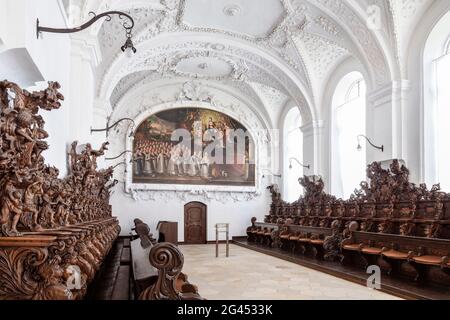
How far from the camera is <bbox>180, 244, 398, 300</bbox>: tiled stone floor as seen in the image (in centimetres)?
657

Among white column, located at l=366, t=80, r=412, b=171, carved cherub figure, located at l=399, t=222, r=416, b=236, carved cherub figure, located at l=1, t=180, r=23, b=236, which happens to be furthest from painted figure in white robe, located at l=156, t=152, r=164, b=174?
carved cherub figure, located at l=1, t=180, r=23, b=236

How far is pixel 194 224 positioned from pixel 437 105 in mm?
11071

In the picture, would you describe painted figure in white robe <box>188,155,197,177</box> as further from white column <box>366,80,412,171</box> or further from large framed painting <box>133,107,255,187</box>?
white column <box>366,80,412,171</box>

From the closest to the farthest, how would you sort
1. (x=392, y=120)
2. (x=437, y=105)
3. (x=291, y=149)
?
(x=437, y=105) < (x=392, y=120) < (x=291, y=149)

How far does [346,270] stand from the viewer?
27.7ft

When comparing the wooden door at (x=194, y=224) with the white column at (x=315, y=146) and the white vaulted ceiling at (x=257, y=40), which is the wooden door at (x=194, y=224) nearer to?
the white column at (x=315, y=146)

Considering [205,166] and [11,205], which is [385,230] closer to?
[11,205]

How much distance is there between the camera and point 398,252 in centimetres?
773

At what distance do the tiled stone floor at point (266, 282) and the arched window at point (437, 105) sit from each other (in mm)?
3689

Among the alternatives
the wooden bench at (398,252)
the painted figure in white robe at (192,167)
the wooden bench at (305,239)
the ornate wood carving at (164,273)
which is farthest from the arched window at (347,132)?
the ornate wood carving at (164,273)

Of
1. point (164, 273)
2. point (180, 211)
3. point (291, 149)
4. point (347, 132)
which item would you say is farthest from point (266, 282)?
point (291, 149)

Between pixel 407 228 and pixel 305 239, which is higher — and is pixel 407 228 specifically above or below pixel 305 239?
above

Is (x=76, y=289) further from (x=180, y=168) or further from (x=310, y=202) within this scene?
(x=180, y=168)

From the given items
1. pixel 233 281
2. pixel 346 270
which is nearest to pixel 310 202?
pixel 346 270
